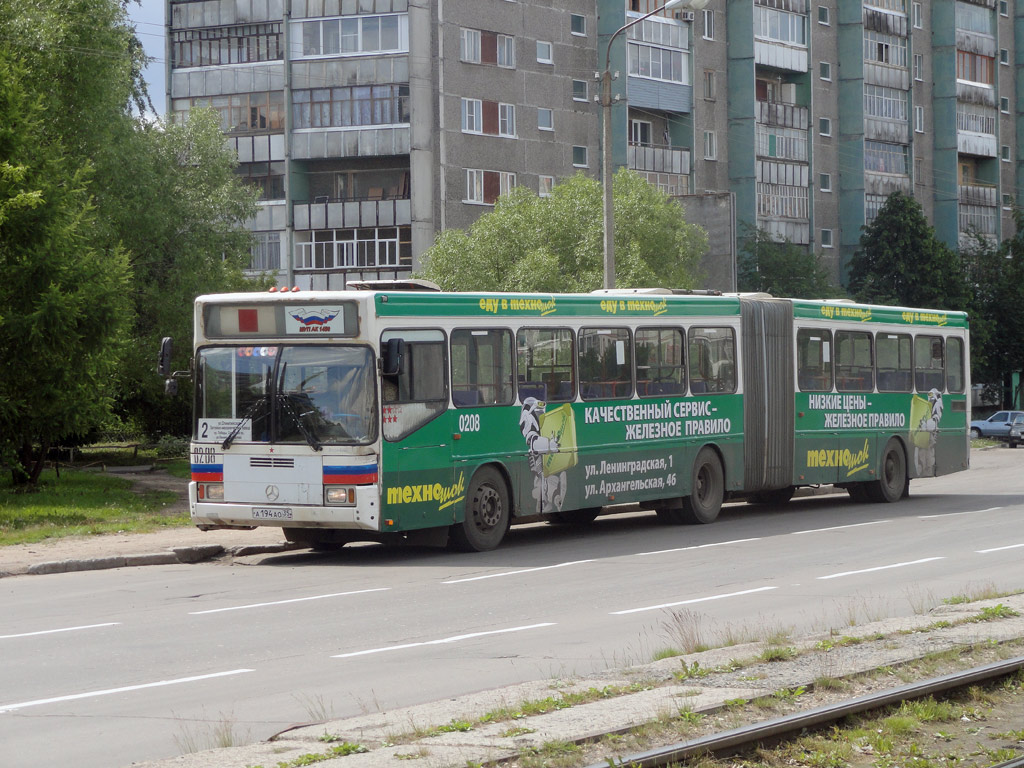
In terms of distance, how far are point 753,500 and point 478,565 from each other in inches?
446

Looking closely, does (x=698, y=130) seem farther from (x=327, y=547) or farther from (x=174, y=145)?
(x=327, y=547)

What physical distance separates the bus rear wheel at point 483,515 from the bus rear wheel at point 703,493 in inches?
163

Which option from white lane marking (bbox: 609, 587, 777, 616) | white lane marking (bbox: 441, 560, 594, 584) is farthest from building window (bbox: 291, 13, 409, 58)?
white lane marking (bbox: 609, 587, 777, 616)

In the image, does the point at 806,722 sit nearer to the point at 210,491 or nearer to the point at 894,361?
the point at 210,491

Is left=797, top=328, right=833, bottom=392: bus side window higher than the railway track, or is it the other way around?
left=797, top=328, right=833, bottom=392: bus side window

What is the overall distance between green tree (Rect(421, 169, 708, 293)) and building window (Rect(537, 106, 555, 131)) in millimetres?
16162

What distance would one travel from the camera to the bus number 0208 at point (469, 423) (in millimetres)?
17109

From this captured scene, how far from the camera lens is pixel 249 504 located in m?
16.4

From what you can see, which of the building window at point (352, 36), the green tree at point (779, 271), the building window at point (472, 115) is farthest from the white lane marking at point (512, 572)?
the green tree at point (779, 271)

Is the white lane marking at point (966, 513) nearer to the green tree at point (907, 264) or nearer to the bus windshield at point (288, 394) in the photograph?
the bus windshield at point (288, 394)

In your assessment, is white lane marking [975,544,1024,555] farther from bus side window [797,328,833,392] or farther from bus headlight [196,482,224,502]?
bus headlight [196,482,224,502]

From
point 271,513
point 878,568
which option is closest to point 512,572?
point 271,513

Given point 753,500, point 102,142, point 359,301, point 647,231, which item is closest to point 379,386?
point 359,301

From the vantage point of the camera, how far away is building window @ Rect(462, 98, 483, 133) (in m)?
55.8
